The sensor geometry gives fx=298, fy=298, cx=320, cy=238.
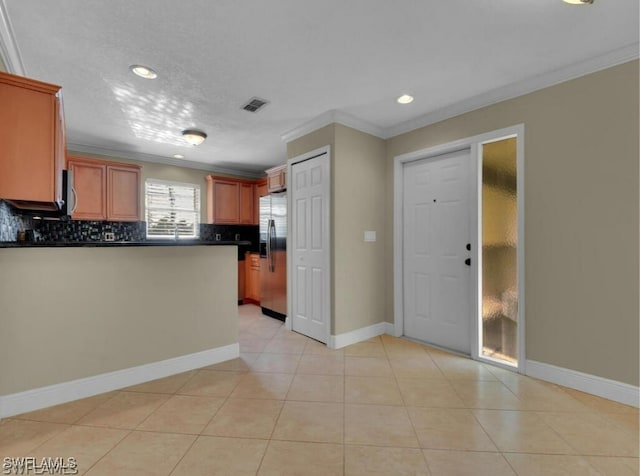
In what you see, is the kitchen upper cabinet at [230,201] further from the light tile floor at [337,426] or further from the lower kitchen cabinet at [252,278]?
the light tile floor at [337,426]

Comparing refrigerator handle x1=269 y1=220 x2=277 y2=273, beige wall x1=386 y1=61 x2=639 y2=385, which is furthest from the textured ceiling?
refrigerator handle x1=269 y1=220 x2=277 y2=273

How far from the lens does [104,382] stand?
7.54 ft

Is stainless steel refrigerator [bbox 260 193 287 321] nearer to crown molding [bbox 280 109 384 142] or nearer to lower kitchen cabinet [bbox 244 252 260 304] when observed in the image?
lower kitchen cabinet [bbox 244 252 260 304]

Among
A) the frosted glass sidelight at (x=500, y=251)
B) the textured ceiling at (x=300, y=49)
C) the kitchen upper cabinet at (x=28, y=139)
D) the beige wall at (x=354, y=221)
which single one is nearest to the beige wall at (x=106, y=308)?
the kitchen upper cabinet at (x=28, y=139)

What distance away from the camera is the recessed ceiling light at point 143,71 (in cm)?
241

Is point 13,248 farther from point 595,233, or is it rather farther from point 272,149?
point 595,233

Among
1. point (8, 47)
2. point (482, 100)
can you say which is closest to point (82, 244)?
point (8, 47)

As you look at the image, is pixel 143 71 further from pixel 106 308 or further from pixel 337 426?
pixel 337 426

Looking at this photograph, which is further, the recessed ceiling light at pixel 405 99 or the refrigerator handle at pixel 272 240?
the refrigerator handle at pixel 272 240

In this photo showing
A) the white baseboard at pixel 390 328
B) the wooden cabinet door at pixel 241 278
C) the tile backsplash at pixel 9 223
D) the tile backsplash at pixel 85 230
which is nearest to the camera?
the tile backsplash at pixel 9 223

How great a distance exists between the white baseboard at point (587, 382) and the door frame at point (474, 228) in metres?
0.12

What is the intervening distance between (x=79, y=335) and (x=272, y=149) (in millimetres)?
3414

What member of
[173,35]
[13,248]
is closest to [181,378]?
[13,248]

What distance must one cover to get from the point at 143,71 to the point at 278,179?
2.24 m
